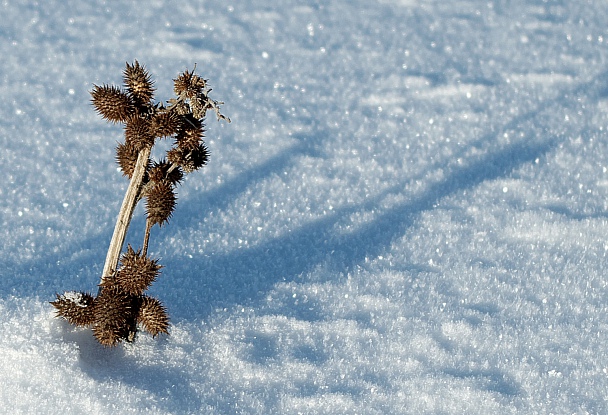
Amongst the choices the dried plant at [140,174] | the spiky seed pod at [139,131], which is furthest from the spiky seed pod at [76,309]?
the spiky seed pod at [139,131]

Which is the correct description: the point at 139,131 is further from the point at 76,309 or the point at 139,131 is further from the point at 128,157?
the point at 76,309

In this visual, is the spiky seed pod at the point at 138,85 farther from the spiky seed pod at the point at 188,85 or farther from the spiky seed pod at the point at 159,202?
the spiky seed pod at the point at 159,202

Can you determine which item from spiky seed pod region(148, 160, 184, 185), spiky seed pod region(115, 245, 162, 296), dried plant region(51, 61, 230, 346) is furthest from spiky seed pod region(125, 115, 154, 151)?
spiky seed pod region(115, 245, 162, 296)

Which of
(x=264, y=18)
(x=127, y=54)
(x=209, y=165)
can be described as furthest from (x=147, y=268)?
(x=264, y=18)

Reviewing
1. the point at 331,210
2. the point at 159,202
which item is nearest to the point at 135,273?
the point at 159,202

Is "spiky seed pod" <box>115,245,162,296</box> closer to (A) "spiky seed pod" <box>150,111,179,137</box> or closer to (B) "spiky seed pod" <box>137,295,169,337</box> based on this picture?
(B) "spiky seed pod" <box>137,295,169,337</box>

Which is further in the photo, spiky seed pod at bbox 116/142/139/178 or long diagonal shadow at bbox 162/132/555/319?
long diagonal shadow at bbox 162/132/555/319

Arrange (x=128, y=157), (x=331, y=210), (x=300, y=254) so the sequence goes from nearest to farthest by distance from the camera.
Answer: (x=128, y=157)
(x=300, y=254)
(x=331, y=210)
